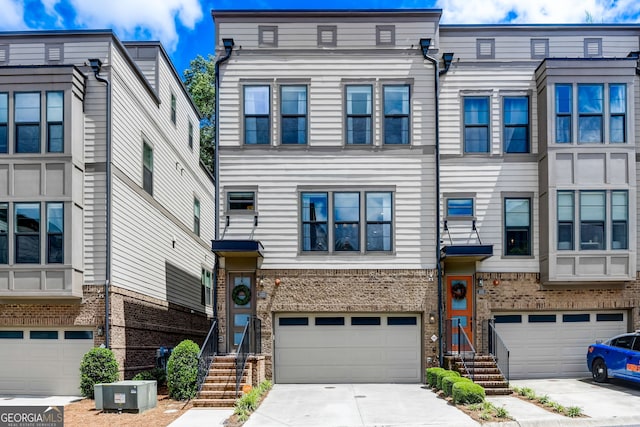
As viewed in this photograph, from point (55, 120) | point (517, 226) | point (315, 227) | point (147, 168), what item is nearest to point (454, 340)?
point (517, 226)

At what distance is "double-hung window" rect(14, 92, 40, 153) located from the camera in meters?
17.2

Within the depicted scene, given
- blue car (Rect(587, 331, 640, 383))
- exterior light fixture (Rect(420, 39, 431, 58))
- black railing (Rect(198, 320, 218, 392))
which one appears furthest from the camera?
exterior light fixture (Rect(420, 39, 431, 58))

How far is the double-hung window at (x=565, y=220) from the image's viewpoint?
18.2 meters

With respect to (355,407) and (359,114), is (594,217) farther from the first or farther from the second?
(355,407)

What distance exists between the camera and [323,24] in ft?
62.4

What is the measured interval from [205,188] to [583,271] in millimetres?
17537

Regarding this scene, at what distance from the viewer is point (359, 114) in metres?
19.0

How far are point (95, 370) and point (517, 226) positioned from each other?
38.1 ft

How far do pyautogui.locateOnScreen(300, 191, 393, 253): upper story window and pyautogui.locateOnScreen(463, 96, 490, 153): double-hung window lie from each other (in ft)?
9.00

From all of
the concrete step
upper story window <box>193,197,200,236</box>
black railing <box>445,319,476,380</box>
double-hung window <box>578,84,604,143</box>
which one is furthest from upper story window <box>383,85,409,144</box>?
upper story window <box>193,197,200,236</box>

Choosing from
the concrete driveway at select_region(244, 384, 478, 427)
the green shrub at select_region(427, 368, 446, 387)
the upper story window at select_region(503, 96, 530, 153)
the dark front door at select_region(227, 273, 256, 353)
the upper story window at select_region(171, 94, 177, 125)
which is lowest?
the concrete driveway at select_region(244, 384, 478, 427)

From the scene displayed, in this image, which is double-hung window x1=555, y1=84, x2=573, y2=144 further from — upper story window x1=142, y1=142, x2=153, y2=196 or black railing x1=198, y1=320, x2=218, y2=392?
upper story window x1=142, y1=142, x2=153, y2=196

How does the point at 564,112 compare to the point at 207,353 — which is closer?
the point at 207,353

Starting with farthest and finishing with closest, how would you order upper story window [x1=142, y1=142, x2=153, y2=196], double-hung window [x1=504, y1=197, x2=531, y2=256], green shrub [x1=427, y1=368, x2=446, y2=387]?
upper story window [x1=142, y1=142, x2=153, y2=196] → double-hung window [x1=504, y1=197, x2=531, y2=256] → green shrub [x1=427, y1=368, x2=446, y2=387]
